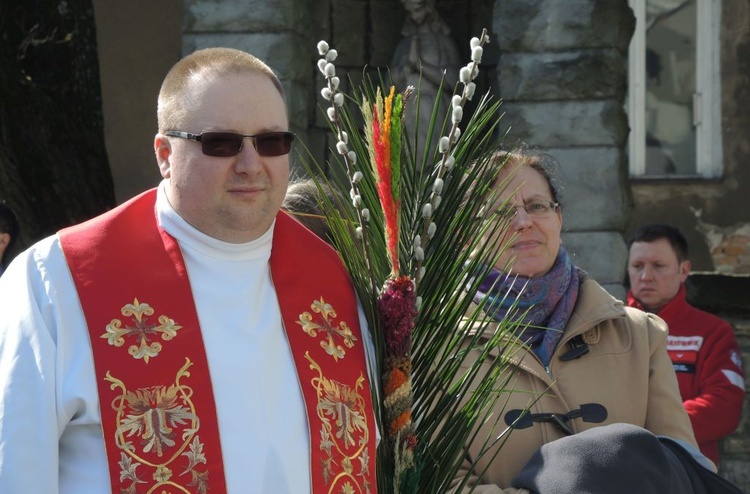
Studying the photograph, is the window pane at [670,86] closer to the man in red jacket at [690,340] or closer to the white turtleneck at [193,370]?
the man in red jacket at [690,340]

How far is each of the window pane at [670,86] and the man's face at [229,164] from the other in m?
10.6

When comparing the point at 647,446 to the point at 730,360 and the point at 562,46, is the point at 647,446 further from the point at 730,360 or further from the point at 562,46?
the point at 562,46

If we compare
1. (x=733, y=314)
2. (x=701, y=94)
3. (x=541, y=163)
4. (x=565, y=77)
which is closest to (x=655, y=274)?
(x=733, y=314)

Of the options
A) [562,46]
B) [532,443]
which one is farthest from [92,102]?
[532,443]

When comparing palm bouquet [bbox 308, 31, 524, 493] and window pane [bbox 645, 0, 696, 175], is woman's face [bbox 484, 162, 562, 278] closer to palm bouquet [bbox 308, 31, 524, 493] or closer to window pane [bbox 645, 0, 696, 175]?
palm bouquet [bbox 308, 31, 524, 493]

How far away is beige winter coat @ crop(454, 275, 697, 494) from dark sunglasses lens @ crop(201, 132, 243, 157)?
0.98 meters

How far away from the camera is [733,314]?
6.59 meters

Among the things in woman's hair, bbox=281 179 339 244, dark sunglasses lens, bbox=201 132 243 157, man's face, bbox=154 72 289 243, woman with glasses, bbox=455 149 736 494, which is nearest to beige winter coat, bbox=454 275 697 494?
woman with glasses, bbox=455 149 736 494

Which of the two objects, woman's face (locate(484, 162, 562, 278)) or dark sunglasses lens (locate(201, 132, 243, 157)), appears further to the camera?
woman's face (locate(484, 162, 562, 278))

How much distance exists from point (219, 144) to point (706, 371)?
10.7 ft

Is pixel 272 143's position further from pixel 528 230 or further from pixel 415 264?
pixel 528 230

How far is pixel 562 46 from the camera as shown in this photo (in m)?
6.96

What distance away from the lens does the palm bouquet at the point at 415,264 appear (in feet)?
8.71

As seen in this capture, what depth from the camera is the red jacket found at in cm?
514
